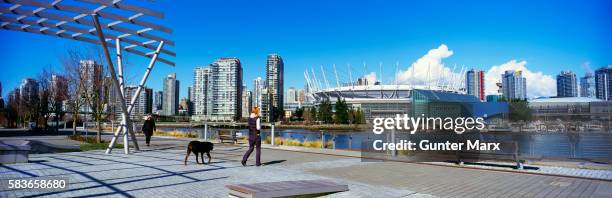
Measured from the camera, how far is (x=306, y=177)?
9281mm

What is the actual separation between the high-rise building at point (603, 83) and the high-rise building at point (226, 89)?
136 m

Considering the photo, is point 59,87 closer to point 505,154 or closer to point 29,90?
point 29,90

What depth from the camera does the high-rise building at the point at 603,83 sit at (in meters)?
22.7

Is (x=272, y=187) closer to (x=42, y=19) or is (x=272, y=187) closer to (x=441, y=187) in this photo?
(x=441, y=187)

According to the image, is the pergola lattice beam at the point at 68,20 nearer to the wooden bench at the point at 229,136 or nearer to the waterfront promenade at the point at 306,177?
the waterfront promenade at the point at 306,177

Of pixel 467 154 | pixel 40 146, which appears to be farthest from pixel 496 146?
pixel 40 146

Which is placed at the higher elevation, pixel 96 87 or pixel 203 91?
pixel 203 91

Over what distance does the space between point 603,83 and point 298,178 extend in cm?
2397

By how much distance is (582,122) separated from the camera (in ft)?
56.6

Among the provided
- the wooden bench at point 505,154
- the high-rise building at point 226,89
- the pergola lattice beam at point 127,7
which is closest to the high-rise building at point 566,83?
the wooden bench at point 505,154

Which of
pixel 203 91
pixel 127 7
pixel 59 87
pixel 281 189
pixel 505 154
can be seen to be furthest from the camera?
pixel 203 91

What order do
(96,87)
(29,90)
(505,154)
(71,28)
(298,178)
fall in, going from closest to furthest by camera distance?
1. (298,178)
2. (505,154)
3. (71,28)
4. (96,87)
5. (29,90)

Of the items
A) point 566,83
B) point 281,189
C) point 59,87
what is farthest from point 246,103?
point 281,189

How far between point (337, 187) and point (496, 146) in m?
6.08
